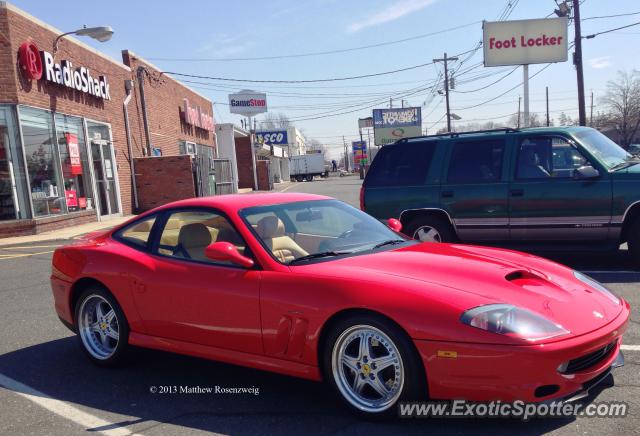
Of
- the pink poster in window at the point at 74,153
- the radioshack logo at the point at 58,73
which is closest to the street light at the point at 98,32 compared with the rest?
the radioshack logo at the point at 58,73

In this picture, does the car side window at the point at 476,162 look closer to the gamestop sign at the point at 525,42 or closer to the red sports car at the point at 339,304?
the red sports car at the point at 339,304

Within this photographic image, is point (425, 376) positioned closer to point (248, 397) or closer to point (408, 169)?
point (248, 397)

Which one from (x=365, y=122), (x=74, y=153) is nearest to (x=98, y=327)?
(x=74, y=153)

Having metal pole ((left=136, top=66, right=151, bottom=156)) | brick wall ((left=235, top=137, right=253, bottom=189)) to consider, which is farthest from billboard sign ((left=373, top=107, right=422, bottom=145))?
metal pole ((left=136, top=66, right=151, bottom=156))

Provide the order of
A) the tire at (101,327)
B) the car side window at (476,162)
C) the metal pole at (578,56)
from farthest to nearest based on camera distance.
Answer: the metal pole at (578,56) < the car side window at (476,162) < the tire at (101,327)

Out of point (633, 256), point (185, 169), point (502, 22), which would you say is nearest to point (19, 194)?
point (185, 169)

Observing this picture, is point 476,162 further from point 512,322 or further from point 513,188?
point 512,322

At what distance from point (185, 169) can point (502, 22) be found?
1862 cm

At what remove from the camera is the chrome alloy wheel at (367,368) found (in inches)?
126

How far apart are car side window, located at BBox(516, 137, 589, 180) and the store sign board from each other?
81.0ft

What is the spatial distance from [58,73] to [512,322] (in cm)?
1690

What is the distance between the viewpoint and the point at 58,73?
653 inches

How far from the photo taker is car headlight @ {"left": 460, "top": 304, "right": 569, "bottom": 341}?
292 centimetres

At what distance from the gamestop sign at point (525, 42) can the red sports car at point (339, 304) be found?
2769 cm
